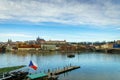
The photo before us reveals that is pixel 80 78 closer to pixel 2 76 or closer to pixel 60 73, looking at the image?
pixel 60 73

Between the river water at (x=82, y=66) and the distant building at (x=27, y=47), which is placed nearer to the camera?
the river water at (x=82, y=66)

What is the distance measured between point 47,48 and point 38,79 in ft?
523

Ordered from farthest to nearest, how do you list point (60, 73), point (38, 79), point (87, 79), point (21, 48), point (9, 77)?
point (21, 48), point (60, 73), point (87, 79), point (38, 79), point (9, 77)

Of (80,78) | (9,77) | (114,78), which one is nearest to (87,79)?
(80,78)

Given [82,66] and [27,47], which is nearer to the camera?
[82,66]

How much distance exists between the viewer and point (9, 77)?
3691 centimetres

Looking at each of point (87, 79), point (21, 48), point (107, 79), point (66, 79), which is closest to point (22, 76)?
point (66, 79)

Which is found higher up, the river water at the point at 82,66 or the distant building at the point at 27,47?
the distant building at the point at 27,47

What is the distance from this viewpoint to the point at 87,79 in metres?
45.6

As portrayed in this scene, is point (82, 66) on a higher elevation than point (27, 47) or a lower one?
lower

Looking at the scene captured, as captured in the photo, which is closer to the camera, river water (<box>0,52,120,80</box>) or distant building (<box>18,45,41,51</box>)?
river water (<box>0,52,120,80</box>)

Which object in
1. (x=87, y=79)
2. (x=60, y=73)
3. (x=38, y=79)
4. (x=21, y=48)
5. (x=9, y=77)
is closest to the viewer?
(x=9, y=77)

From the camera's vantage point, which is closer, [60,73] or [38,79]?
[38,79]

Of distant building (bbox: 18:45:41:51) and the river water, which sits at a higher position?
distant building (bbox: 18:45:41:51)
